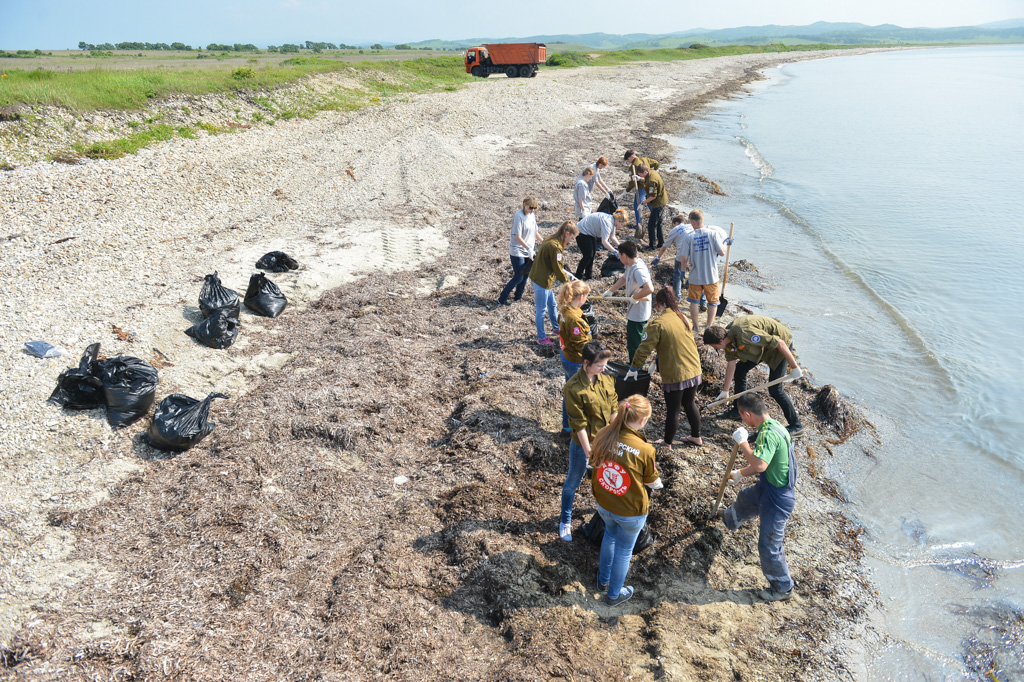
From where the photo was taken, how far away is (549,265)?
833cm

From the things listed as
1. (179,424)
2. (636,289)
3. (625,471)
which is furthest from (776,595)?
(179,424)

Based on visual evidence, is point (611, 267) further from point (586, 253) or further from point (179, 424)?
point (179, 424)

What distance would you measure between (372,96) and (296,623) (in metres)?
30.2

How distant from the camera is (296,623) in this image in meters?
4.48

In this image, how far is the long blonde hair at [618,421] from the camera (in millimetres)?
4234

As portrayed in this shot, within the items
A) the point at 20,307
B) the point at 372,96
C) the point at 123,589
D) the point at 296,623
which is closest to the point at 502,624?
the point at 296,623

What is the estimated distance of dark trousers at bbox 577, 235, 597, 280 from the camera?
420 inches

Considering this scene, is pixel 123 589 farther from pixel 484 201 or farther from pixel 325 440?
pixel 484 201

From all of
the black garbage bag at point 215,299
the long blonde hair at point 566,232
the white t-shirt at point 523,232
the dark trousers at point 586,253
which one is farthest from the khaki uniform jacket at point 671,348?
the black garbage bag at point 215,299

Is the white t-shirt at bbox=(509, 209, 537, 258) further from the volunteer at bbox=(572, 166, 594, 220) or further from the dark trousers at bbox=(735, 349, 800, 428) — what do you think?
the dark trousers at bbox=(735, 349, 800, 428)

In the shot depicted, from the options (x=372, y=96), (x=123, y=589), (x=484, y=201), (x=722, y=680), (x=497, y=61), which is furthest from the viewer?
(x=497, y=61)

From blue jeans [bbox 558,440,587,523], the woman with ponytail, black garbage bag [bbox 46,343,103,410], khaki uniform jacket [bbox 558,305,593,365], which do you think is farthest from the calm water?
black garbage bag [bbox 46,343,103,410]

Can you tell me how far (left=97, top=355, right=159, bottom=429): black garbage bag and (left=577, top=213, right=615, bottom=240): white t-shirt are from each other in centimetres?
Result: 728

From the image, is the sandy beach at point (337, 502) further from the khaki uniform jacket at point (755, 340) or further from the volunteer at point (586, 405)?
the khaki uniform jacket at point (755, 340)
